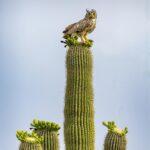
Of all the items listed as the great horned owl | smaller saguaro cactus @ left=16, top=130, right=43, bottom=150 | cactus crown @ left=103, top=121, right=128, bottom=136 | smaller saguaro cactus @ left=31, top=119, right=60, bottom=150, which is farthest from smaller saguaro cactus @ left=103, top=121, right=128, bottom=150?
smaller saguaro cactus @ left=16, top=130, right=43, bottom=150

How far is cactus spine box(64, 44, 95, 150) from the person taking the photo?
19750 millimetres

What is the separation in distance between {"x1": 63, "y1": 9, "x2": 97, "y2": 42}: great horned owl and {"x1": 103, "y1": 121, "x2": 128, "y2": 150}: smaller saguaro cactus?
280 cm

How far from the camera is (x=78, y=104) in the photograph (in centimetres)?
1984

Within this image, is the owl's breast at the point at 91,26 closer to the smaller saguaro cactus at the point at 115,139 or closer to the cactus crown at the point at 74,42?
the cactus crown at the point at 74,42

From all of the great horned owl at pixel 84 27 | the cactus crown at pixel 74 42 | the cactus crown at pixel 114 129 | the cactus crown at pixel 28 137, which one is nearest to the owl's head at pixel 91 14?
the great horned owl at pixel 84 27

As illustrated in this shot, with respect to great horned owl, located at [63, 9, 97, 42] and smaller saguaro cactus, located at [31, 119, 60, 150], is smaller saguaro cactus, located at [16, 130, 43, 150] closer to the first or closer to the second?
smaller saguaro cactus, located at [31, 119, 60, 150]

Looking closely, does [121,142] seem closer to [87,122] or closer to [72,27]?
[87,122]

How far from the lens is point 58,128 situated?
727 inches

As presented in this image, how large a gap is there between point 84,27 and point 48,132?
403 centimetres

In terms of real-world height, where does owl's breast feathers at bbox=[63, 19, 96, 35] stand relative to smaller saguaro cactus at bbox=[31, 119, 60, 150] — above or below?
above

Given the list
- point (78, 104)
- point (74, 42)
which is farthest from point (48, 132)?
point (74, 42)

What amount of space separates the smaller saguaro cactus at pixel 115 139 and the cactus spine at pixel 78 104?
44 cm

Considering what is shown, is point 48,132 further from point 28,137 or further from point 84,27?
point 84,27

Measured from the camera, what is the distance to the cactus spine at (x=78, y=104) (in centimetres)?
1975
